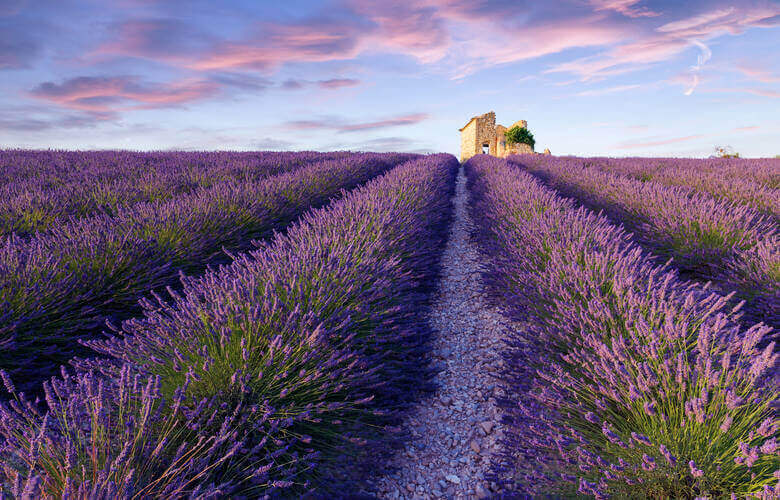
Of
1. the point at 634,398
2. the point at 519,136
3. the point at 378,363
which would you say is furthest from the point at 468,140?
the point at 634,398

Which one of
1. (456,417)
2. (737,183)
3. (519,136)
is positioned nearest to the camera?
(456,417)

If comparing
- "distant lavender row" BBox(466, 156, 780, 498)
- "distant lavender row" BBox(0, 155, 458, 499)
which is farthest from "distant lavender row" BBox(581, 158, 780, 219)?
"distant lavender row" BBox(0, 155, 458, 499)

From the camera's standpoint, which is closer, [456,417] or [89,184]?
[456,417]

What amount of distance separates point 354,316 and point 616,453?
4.34 feet

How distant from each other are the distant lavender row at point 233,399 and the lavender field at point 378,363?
0.01 m

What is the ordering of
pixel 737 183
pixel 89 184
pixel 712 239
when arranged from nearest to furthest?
pixel 712 239
pixel 89 184
pixel 737 183

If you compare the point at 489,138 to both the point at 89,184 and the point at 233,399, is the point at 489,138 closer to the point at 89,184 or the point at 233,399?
the point at 89,184

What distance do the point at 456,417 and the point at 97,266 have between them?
2892 mm

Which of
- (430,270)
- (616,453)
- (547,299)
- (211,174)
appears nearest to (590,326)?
(547,299)

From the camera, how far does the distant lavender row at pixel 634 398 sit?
49.9 inches

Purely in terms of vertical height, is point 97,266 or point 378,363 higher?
point 97,266

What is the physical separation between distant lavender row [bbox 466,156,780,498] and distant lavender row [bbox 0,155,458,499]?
71 centimetres

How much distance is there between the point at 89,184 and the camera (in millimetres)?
5914

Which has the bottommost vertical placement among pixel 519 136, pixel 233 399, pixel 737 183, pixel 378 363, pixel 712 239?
pixel 378 363
